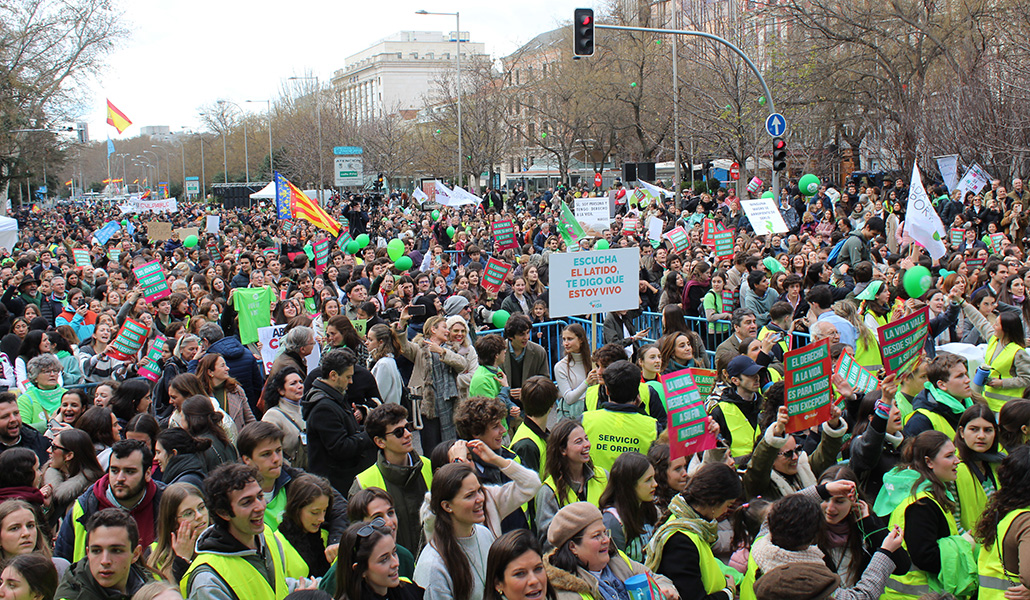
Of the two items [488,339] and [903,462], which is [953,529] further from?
[488,339]

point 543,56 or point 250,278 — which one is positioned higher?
point 543,56

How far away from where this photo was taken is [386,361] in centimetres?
752

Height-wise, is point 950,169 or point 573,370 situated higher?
point 950,169

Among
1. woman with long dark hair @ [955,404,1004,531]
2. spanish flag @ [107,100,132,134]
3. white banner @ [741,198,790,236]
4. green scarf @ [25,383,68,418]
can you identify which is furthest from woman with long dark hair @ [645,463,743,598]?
spanish flag @ [107,100,132,134]

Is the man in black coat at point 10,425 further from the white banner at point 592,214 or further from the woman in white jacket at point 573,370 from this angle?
the white banner at point 592,214

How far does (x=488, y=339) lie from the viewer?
695cm

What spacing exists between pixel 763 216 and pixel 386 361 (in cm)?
976

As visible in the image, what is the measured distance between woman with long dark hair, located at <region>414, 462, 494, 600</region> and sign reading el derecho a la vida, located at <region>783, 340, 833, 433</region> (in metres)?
2.05

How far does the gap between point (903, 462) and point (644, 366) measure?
251cm

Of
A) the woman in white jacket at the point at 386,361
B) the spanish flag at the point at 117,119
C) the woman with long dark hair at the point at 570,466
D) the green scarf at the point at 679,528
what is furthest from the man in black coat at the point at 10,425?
the spanish flag at the point at 117,119

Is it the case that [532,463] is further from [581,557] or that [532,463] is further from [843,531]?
[843,531]

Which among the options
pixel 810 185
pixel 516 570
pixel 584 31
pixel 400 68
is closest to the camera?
pixel 516 570

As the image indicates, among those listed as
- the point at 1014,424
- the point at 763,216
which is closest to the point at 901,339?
the point at 1014,424

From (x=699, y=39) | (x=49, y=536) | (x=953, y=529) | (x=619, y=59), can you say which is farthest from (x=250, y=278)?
(x=619, y=59)
